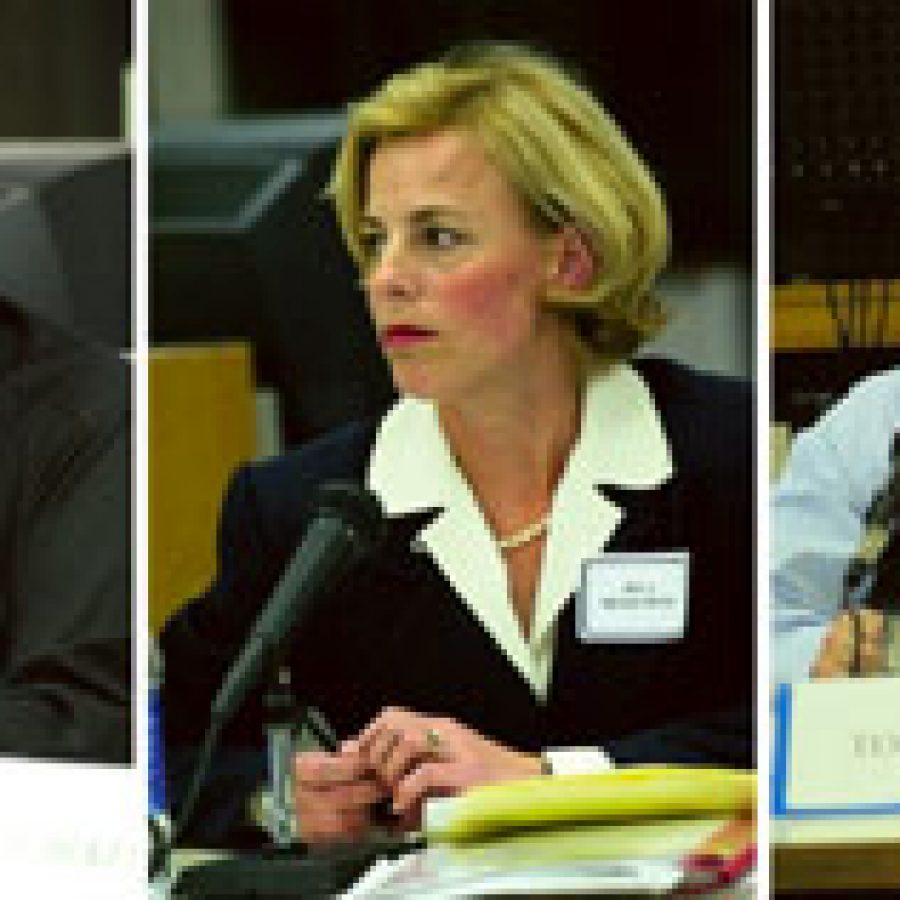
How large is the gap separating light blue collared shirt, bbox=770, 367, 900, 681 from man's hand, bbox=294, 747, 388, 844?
0.87 metres

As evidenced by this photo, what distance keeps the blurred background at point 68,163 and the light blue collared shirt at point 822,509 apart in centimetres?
144

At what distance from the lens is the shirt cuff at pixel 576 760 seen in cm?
487

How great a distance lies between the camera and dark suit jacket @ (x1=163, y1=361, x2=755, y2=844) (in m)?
4.83

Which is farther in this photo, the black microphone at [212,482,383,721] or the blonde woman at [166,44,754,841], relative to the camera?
the black microphone at [212,482,383,721]

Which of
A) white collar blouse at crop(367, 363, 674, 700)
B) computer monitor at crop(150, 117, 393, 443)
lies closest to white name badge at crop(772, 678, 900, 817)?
white collar blouse at crop(367, 363, 674, 700)

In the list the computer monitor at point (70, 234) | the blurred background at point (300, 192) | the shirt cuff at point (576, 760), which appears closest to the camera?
the blurred background at point (300, 192)

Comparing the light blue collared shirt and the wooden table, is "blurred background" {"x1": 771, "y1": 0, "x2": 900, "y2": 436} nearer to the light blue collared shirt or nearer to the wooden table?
the light blue collared shirt

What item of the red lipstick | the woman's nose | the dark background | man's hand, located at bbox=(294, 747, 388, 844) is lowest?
man's hand, located at bbox=(294, 747, 388, 844)

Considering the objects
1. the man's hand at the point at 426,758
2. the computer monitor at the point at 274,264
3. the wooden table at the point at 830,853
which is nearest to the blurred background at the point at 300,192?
the computer monitor at the point at 274,264

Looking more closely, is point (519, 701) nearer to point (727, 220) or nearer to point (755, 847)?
point (755, 847)

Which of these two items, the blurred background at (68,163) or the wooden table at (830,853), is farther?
the blurred background at (68,163)

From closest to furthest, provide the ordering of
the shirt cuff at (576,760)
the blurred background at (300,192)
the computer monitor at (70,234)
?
the blurred background at (300,192) < the shirt cuff at (576,760) < the computer monitor at (70,234)

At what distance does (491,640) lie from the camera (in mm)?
4887

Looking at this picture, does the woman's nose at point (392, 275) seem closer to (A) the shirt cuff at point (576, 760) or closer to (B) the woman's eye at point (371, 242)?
(B) the woman's eye at point (371, 242)
